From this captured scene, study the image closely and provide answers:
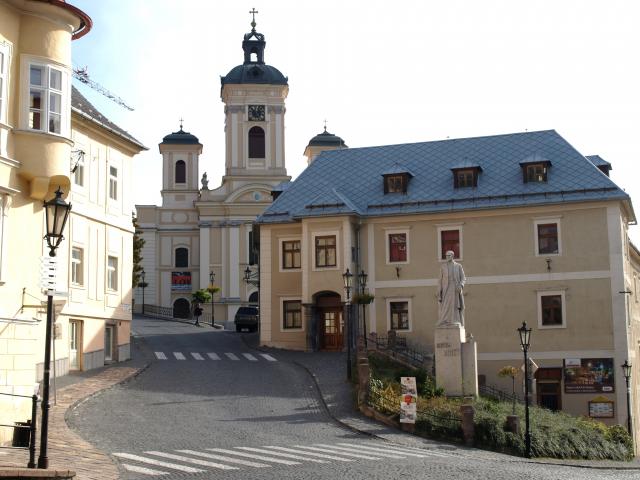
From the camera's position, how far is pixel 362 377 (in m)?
28.6

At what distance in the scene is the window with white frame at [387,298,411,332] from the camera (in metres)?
42.8

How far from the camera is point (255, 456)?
65.7 ft

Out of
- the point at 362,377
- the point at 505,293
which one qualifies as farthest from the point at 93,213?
the point at 505,293

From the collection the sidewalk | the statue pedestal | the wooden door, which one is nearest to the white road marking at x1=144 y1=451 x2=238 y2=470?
the sidewalk

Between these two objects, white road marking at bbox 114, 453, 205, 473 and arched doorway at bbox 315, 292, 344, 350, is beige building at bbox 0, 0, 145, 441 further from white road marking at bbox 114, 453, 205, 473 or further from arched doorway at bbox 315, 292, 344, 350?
arched doorway at bbox 315, 292, 344, 350

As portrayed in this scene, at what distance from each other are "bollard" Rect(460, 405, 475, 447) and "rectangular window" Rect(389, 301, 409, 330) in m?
16.8

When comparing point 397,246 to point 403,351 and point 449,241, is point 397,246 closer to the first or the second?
point 449,241

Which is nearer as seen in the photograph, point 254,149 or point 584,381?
point 584,381

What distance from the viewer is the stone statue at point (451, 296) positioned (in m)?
31.5

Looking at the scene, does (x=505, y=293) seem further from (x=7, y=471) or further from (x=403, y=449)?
(x=7, y=471)

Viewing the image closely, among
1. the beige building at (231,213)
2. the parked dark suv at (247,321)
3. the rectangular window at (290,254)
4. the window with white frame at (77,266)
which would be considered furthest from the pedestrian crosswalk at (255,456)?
the beige building at (231,213)

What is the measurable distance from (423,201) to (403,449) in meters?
21.4

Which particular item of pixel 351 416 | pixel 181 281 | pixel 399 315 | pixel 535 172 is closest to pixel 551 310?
pixel 535 172

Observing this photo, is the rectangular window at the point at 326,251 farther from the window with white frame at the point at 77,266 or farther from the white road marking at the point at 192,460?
the white road marking at the point at 192,460
